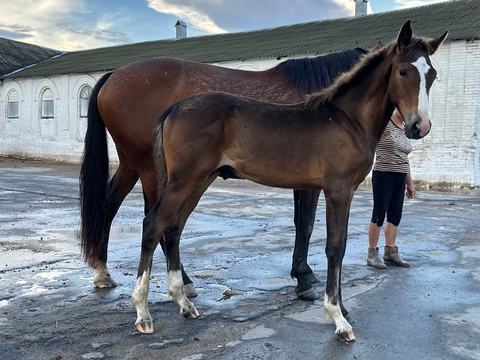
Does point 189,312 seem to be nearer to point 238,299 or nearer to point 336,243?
point 238,299

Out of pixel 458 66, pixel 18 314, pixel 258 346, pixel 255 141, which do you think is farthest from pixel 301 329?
pixel 458 66

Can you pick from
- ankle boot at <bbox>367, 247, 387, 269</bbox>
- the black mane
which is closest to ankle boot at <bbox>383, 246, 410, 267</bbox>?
ankle boot at <bbox>367, 247, 387, 269</bbox>

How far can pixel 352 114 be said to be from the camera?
416 cm

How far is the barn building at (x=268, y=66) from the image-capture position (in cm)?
1703

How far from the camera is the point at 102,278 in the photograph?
506 centimetres

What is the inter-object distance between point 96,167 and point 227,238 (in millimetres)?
2757

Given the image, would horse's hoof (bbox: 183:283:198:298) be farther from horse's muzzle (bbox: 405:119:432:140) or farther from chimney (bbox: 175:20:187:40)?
chimney (bbox: 175:20:187:40)

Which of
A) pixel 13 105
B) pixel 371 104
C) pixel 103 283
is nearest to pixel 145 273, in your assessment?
pixel 103 283

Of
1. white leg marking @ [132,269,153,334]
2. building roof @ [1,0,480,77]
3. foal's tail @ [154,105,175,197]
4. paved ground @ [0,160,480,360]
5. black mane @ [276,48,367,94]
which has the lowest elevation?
paved ground @ [0,160,480,360]

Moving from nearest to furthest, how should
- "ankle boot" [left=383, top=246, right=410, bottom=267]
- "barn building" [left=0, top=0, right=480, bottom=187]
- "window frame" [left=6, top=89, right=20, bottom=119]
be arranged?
"ankle boot" [left=383, top=246, right=410, bottom=267] → "barn building" [left=0, top=0, right=480, bottom=187] → "window frame" [left=6, top=89, right=20, bottom=119]

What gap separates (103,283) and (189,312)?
1188 mm

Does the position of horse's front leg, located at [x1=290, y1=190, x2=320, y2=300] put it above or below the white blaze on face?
below

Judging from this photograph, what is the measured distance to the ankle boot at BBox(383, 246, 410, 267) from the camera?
620 cm

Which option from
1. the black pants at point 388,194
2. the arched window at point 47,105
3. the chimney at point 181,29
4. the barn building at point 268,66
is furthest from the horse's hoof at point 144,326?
the chimney at point 181,29
